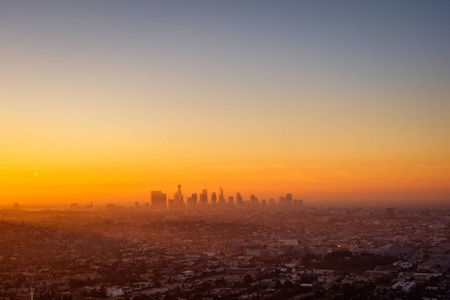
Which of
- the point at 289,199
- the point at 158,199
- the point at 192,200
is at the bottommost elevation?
the point at 289,199

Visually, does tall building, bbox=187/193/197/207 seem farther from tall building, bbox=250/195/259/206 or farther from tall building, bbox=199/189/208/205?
tall building, bbox=250/195/259/206

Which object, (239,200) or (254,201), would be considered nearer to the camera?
(254,201)

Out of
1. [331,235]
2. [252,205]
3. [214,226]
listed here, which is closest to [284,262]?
[331,235]

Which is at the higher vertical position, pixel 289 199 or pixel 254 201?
pixel 289 199

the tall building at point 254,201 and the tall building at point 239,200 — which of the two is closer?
the tall building at point 254,201

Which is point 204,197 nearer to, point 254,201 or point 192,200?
point 192,200

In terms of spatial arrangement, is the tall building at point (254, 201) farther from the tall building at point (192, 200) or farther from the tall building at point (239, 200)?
the tall building at point (192, 200)

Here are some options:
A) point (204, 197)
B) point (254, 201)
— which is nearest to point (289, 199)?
point (254, 201)

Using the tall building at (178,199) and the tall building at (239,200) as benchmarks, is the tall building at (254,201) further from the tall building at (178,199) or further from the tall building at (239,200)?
the tall building at (178,199)
